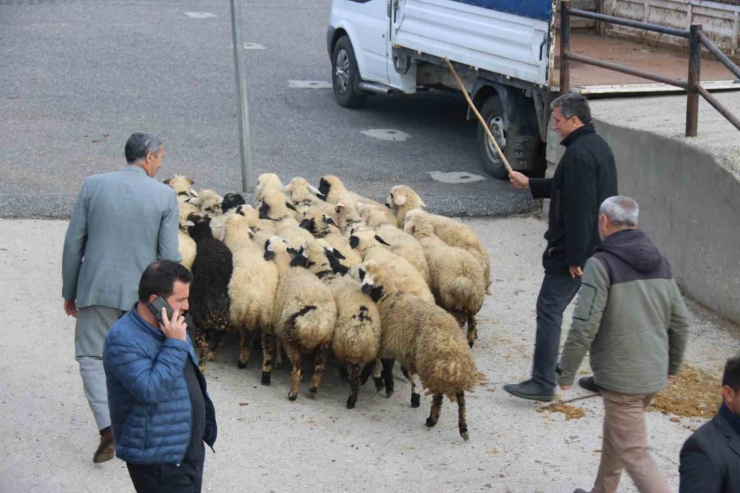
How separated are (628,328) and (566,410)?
191cm

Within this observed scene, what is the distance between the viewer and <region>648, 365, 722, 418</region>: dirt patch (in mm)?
6703

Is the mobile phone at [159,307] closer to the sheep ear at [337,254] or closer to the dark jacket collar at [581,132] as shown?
the dark jacket collar at [581,132]

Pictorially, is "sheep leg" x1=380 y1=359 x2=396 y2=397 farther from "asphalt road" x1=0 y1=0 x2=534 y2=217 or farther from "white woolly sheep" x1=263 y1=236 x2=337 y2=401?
"asphalt road" x1=0 y1=0 x2=534 y2=217

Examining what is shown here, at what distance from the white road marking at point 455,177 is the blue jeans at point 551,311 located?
228 inches

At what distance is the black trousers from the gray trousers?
1492 mm

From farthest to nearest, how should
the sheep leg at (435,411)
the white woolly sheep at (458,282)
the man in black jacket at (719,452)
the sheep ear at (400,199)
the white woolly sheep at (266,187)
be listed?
the white woolly sheep at (266,187) < the sheep ear at (400,199) < the white woolly sheep at (458,282) < the sheep leg at (435,411) < the man in black jacket at (719,452)

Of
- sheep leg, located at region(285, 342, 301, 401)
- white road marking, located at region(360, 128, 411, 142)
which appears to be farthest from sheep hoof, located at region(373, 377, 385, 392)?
white road marking, located at region(360, 128, 411, 142)

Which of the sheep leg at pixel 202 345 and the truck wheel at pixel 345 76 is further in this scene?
the truck wheel at pixel 345 76

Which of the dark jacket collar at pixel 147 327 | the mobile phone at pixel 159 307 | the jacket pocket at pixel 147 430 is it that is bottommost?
the jacket pocket at pixel 147 430

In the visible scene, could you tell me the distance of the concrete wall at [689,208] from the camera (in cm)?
828

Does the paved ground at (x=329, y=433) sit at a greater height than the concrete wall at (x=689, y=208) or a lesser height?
lesser

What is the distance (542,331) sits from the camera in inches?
257

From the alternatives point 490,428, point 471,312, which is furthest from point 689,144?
point 490,428

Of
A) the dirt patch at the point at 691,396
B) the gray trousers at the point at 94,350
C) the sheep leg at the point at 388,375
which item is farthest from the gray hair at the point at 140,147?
the dirt patch at the point at 691,396
